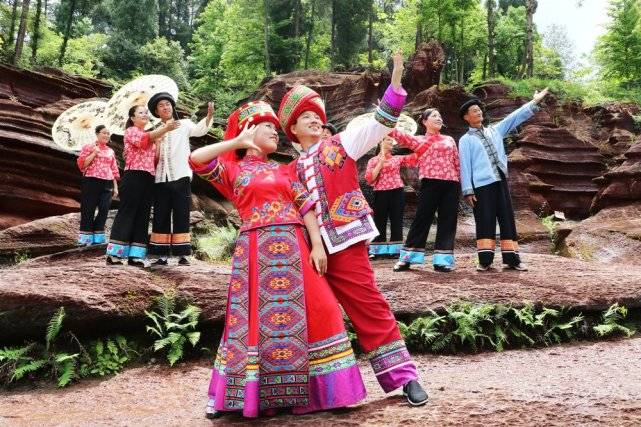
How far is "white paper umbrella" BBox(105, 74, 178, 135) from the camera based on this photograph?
21.4 feet

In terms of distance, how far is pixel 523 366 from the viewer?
15.6ft

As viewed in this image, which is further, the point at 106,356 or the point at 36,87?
the point at 36,87

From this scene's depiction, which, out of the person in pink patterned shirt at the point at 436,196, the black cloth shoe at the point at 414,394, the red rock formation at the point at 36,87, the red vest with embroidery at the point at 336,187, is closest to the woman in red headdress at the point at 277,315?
the red vest with embroidery at the point at 336,187

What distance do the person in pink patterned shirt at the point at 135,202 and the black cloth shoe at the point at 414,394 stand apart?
3893 millimetres

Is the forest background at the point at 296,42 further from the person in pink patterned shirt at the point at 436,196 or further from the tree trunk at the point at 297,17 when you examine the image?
the person in pink patterned shirt at the point at 436,196

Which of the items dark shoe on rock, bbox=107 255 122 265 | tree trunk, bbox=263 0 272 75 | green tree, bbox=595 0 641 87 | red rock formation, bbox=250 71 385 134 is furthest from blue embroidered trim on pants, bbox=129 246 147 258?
green tree, bbox=595 0 641 87

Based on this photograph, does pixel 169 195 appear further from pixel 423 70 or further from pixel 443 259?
pixel 423 70

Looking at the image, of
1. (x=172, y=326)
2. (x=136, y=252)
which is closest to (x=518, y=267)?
(x=172, y=326)

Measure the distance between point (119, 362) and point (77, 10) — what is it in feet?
135

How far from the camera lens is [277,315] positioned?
127 inches

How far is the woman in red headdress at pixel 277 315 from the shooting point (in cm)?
315

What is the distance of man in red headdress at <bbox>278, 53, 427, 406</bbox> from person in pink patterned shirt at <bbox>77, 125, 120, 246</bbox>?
623cm

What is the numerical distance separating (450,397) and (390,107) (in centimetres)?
197

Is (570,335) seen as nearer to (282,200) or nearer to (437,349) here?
(437,349)
